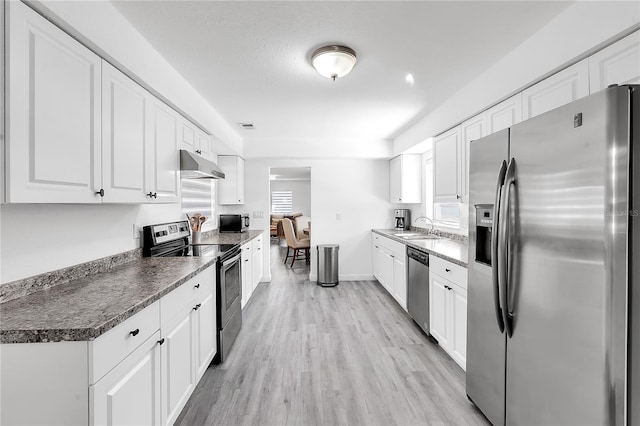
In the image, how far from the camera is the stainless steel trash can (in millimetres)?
4793

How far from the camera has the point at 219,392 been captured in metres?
2.07

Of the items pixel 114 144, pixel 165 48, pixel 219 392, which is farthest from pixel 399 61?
pixel 219 392

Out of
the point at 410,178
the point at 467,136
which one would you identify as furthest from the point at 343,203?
the point at 467,136

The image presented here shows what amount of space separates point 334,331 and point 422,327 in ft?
2.90

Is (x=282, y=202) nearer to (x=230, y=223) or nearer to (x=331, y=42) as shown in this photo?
(x=230, y=223)

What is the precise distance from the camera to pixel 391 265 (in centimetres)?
403

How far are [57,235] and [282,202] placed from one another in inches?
380

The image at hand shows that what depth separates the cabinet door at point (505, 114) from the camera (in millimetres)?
2113

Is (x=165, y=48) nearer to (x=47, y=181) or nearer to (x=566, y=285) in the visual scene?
(x=47, y=181)

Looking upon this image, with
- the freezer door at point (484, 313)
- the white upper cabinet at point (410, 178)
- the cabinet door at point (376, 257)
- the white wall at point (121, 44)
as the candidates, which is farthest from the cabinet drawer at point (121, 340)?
the white upper cabinet at point (410, 178)

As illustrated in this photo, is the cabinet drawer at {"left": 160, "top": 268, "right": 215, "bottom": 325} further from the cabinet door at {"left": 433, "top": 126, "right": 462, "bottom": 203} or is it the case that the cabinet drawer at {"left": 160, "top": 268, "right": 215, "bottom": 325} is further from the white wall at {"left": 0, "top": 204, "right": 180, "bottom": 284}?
the cabinet door at {"left": 433, "top": 126, "right": 462, "bottom": 203}

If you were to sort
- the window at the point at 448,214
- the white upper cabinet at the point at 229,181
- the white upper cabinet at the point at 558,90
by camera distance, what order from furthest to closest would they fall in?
the white upper cabinet at the point at 229,181 < the window at the point at 448,214 < the white upper cabinet at the point at 558,90

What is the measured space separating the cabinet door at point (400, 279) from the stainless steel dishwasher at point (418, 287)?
0.52 feet

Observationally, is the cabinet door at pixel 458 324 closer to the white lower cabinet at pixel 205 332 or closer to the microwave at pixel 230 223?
the white lower cabinet at pixel 205 332
